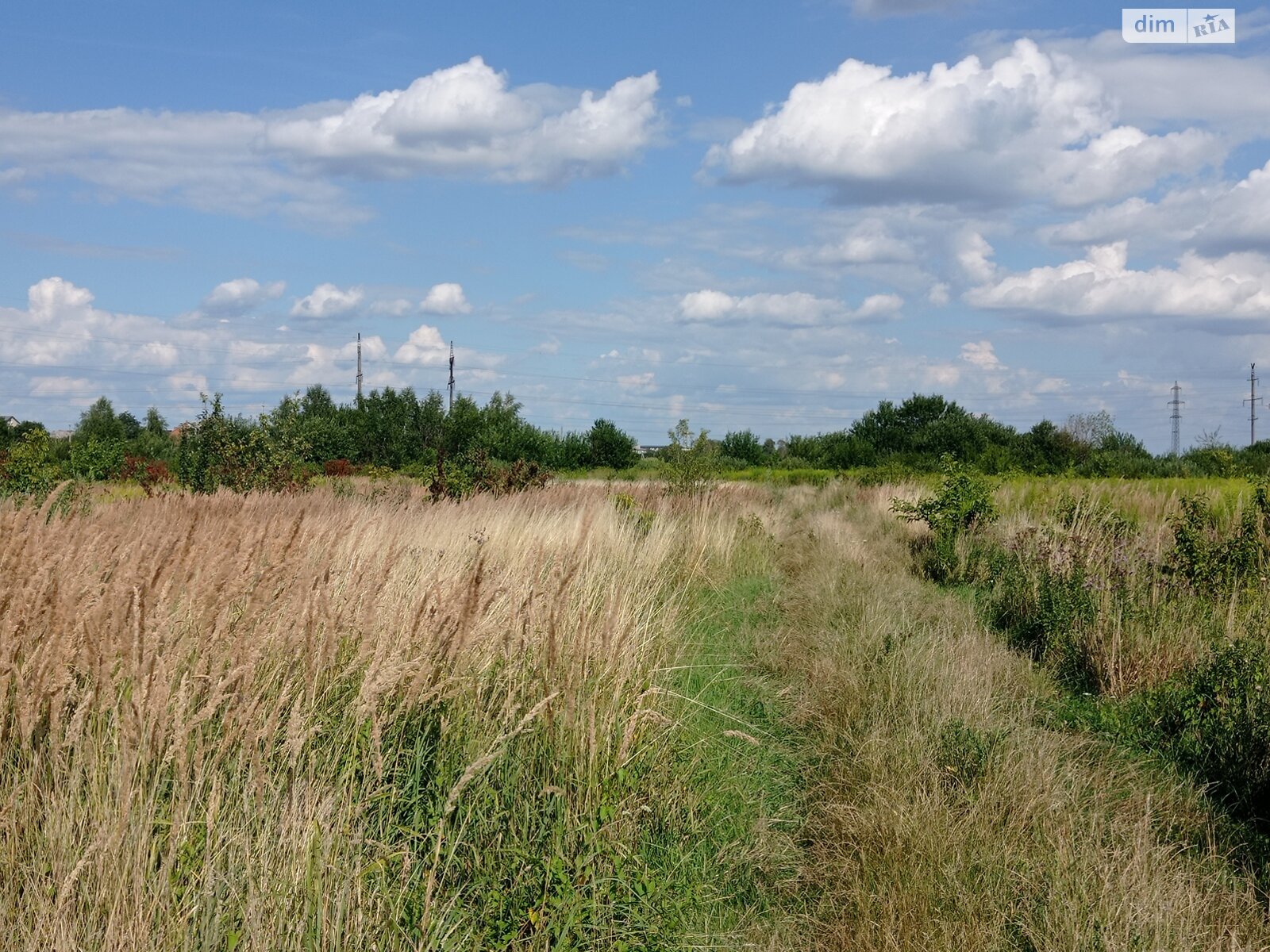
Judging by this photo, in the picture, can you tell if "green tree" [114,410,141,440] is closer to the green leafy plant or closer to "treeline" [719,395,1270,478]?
"treeline" [719,395,1270,478]

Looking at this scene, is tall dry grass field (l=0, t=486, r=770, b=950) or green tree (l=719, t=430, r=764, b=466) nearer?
tall dry grass field (l=0, t=486, r=770, b=950)

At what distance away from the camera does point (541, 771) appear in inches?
150

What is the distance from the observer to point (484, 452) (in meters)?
17.3

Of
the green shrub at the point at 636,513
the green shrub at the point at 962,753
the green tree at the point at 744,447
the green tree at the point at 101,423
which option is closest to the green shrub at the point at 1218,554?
the green shrub at the point at 962,753

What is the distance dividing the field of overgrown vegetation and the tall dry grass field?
0.02 meters

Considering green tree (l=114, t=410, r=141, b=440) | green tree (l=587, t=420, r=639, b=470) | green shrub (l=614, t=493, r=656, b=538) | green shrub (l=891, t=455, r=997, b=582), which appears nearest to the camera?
green shrub (l=614, t=493, r=656, b=538)

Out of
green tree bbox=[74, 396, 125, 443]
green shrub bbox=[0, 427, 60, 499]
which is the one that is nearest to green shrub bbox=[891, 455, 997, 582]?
green shrub bbox=[0, 427, 60, 499]

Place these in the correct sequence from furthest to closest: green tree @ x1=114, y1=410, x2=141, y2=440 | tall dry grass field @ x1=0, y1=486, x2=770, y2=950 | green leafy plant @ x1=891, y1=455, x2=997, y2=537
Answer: green tree @ x1=114, y1=410, x2=141, y2=440, green leafy plant @ x1=891, y1=455, x2=997, y2=537, tall dry grass field @ x1=0, y1=486, x2=770, y2=950

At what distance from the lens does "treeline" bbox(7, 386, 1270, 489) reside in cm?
1848

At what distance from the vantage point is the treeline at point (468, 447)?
60.6ft

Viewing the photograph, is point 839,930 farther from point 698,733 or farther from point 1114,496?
point 1114,496

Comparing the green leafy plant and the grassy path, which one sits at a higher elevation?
the green leafy plant

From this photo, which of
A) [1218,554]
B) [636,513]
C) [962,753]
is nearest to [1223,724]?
[962,753]

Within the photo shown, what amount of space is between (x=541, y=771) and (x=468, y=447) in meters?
15.2
